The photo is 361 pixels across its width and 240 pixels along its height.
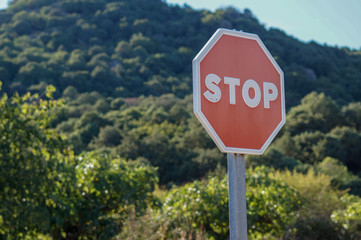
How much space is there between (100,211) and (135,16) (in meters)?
67.9

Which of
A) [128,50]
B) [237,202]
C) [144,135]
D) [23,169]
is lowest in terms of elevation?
[128,50]

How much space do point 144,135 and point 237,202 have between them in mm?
34351

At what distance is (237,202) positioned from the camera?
176 cm

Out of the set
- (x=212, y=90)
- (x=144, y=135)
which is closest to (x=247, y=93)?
Result: (x=212, y=90)

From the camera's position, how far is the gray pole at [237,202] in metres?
1.73

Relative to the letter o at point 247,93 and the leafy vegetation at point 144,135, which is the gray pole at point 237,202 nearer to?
the letter o at point 247,93

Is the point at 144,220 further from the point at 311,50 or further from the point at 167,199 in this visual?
the point at 311,50

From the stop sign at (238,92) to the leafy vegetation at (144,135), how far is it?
2.10 metres

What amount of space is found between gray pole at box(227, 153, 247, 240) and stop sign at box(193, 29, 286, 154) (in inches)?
3.0

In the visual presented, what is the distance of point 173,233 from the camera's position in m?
8.39

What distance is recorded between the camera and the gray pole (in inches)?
68.2

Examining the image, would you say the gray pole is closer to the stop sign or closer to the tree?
the stop sign

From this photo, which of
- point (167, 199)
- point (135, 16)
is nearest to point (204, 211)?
point (167, 199)

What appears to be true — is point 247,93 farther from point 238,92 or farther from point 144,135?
point 144,135
